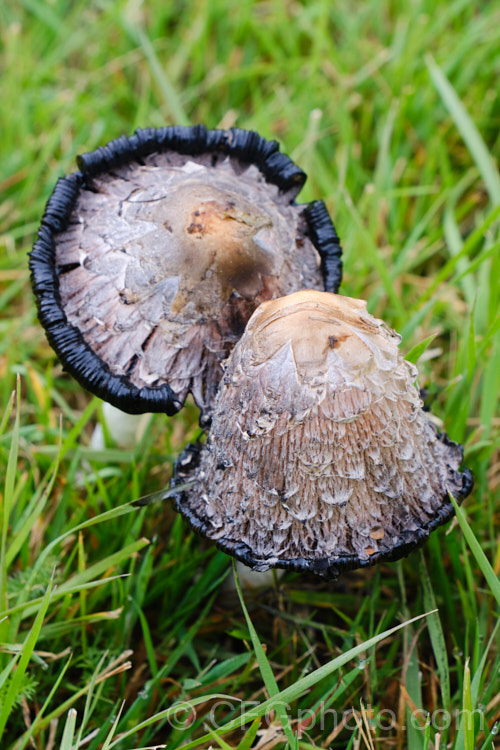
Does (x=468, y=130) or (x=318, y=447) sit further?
(x=468, y=130)

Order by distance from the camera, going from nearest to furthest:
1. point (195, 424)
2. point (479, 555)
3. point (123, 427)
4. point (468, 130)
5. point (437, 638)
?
point (479, 555) → point (437, 638) → point (123, 427) → point (195, 424) → point (468, 130)

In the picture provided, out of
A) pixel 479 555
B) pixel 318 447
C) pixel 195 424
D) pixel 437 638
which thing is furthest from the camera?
pixel 195 424

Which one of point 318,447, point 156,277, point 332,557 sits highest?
point 156,277

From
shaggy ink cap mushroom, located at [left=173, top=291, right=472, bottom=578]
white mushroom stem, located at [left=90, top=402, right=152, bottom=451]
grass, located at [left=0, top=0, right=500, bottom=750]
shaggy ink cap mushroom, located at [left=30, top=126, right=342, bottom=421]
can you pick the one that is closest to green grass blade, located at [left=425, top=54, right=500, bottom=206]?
grass, located at [left=0, top=0, right=500, bottom=750]

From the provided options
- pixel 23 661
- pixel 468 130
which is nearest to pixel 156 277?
pixel 23 661

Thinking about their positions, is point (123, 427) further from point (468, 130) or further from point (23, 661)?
point (468, 130)

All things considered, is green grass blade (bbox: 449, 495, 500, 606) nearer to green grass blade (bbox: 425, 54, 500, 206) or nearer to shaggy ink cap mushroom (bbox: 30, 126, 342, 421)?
shaggy ink cap mushroom (bbox: 30, 126, 342, 421)
